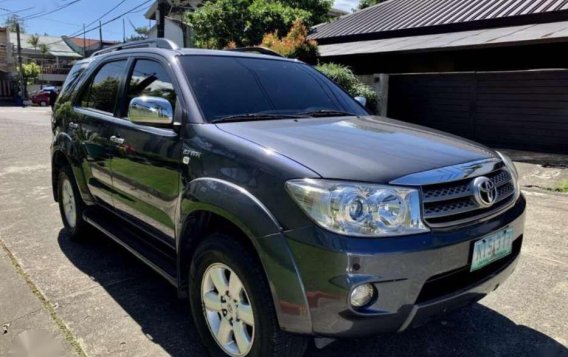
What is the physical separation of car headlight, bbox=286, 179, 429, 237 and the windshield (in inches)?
40.9

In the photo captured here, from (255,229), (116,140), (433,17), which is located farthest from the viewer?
(433,17)

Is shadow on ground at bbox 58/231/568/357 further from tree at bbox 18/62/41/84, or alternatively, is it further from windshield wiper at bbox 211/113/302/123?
tree at bbox 18/62/41/84

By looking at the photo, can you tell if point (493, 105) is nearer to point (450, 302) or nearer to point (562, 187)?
point (562, 187)

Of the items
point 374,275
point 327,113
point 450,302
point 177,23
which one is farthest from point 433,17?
point 177,23

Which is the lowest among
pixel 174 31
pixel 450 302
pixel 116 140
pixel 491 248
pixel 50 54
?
pixel 450 302

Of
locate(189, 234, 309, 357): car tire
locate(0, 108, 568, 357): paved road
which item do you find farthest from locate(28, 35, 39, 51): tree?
locate(189, 234, 309, 357): car tire

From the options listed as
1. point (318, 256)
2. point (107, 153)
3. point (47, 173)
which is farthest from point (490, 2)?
point (318, 256)

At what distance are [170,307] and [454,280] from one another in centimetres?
201

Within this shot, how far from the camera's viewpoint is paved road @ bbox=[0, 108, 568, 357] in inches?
116

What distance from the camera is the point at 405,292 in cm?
216

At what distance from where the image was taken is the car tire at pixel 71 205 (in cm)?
464

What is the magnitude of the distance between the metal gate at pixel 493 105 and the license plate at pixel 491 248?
9.12 meters

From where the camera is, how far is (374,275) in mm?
2098

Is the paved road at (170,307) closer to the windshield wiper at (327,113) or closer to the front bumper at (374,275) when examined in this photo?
the front bumper at (374,275)
